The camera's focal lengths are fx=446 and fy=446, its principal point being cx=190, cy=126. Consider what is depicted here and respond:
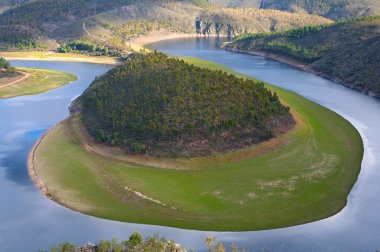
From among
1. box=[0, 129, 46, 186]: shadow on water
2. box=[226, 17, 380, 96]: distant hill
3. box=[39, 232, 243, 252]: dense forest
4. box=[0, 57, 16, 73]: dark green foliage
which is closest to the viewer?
box=[39, 232, 243, 252]: dense forest

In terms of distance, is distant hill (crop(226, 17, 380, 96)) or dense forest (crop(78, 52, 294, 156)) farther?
distant hill (crop(226, 17, 380, 96))

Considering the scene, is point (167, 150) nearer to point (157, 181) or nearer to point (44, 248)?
point (157, 181)

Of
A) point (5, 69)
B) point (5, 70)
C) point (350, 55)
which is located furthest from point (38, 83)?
point (350, 55)

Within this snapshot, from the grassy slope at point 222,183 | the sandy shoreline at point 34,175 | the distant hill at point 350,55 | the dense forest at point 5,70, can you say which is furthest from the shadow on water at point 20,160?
the distant hill at point 350,55

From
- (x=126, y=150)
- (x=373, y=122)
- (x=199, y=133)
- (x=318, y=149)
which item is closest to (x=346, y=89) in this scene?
(x=373, y=122)

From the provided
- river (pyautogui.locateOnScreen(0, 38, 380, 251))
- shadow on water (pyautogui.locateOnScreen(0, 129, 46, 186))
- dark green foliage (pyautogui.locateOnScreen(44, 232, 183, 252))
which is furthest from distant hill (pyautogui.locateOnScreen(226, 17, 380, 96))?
dark green foliage (pyautogui.locateOnScreen(44, 232, 183, 252))

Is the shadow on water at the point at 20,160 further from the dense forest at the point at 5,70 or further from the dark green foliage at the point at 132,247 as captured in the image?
the dense forest at the point at 5,70

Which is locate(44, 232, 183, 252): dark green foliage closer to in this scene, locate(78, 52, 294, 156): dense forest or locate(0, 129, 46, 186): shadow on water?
locate(0, 129, 46, 186): shadow on water
